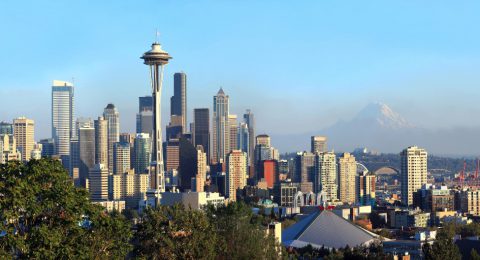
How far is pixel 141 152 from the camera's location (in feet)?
555

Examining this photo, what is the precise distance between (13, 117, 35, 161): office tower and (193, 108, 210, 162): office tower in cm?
2885

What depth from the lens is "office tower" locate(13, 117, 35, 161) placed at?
166 metres

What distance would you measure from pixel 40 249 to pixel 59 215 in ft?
4.61

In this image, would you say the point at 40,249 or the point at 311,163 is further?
the point at 311,163

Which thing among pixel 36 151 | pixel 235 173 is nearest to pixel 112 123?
pixel 36 151

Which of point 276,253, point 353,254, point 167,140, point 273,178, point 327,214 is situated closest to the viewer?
point 276,253

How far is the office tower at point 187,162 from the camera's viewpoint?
15396 centimetres

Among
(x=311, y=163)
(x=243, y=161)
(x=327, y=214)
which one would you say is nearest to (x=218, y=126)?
(x=311, y=163)

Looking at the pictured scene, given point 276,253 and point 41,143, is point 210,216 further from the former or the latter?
point 41,143

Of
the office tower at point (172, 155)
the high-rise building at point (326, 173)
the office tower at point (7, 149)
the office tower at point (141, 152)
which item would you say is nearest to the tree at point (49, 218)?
the office tower at point (7, 149)

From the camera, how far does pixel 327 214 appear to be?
6091cm

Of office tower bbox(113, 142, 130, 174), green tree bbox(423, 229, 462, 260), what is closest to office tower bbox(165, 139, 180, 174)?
office tower bbox(113, 142, 130, 174)

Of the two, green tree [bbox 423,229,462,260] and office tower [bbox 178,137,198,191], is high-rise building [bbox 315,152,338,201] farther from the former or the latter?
green tree [bbox 423,229,462,260]

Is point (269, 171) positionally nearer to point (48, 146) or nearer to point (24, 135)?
point (24, 135)
